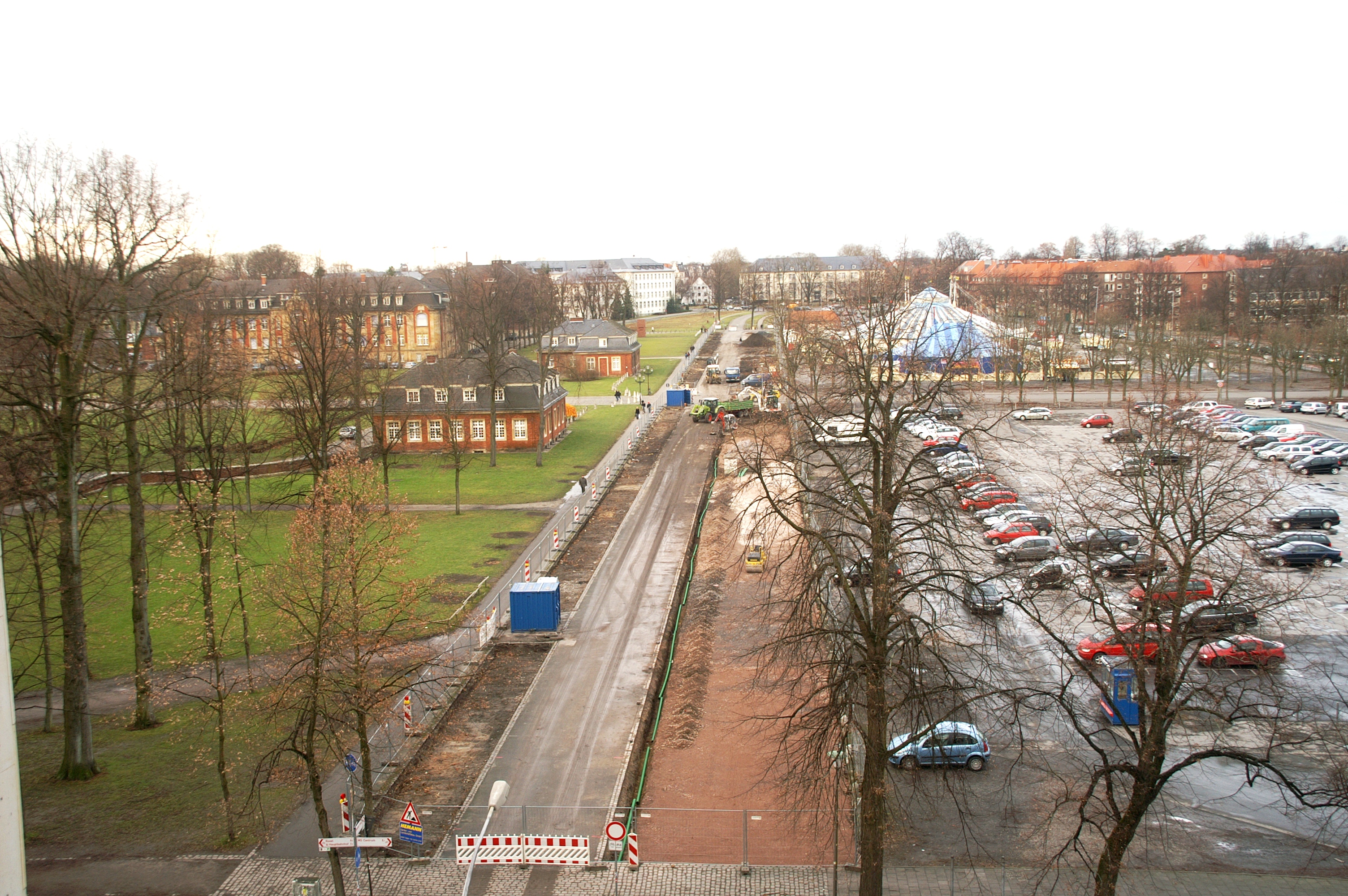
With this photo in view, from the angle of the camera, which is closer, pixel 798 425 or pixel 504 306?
pixel 798 425

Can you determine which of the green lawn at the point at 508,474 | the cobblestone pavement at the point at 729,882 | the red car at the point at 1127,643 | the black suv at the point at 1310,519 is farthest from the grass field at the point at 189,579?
the black suv at the point at 1310,519

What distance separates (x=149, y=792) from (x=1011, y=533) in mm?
25605

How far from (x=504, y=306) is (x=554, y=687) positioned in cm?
5834

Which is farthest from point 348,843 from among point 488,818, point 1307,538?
point 1307,538

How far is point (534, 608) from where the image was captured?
24.9 metres

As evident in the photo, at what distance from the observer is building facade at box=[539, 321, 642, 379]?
7956 cm

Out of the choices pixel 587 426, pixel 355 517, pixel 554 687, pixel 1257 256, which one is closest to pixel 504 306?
pixel 587 426

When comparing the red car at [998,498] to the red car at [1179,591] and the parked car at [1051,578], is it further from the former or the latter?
the red car at [1179,591]

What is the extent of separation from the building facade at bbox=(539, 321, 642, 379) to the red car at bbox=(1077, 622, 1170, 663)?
2394 inches

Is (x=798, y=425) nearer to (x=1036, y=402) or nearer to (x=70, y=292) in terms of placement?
(x=70, y=292)

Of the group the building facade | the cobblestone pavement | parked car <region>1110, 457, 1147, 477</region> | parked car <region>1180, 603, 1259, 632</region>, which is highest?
the building facade

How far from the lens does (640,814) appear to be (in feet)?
53.9

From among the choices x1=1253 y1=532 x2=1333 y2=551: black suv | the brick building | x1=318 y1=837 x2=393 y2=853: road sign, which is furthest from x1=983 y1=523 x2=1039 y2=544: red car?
the brick building

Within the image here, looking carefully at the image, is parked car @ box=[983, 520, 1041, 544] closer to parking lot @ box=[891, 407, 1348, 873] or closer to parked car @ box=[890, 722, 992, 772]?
parking lot @ box=[891, 407, 1348, 873]
